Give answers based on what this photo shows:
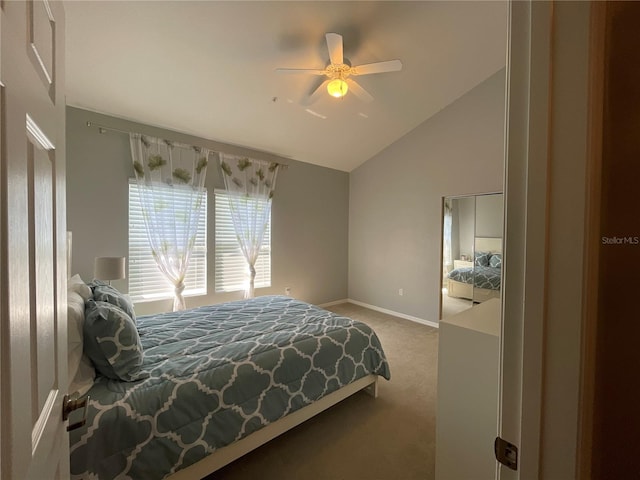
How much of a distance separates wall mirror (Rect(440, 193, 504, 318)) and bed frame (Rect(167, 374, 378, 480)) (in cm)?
194

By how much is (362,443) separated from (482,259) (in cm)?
267

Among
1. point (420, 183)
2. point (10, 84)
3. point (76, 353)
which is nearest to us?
point (10, 84)

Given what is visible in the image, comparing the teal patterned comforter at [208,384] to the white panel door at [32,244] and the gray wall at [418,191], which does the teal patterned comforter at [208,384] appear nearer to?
the white panel door at [32,244]

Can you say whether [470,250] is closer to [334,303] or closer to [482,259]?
[482,259]

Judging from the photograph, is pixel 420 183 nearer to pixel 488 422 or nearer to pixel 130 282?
pixel 488 422

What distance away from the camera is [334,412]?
6.86ft

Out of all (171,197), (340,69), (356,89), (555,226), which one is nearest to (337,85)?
(340,69)

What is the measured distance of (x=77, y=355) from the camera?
4.23 ft

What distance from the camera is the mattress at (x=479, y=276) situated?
328 cm

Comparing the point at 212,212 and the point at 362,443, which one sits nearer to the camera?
the point at 362,443

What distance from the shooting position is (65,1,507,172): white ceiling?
2059mm

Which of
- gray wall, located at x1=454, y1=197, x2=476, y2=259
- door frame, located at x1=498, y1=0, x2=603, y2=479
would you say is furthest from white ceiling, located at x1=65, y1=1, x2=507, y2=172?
door frame, located at x1=498, y1=0, x2=603, y2=479

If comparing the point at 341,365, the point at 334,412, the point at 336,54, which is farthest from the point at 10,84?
the point at 334,412

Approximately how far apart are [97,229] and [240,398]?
2621 mm
